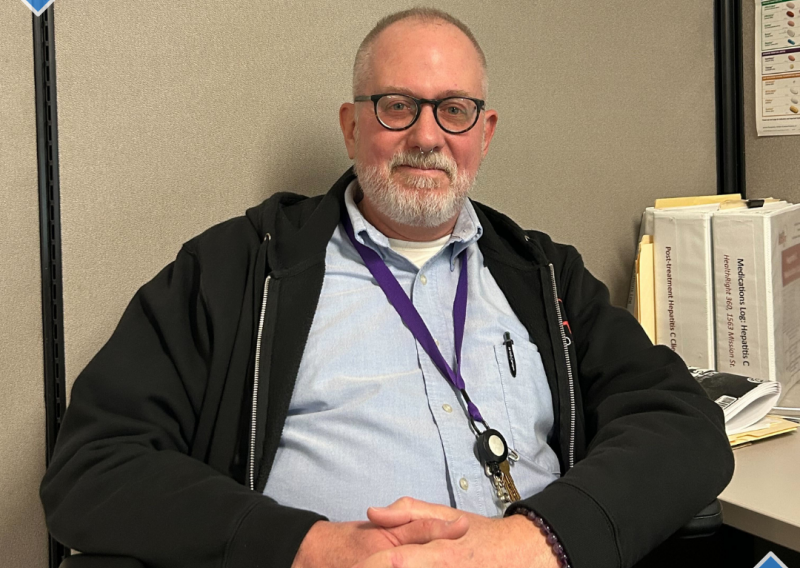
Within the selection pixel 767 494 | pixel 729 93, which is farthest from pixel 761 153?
pixel 767 494

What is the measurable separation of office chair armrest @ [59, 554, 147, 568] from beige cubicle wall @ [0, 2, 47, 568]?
41 cm

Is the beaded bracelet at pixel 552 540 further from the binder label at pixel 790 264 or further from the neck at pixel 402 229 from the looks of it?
the binder label at pixel 790 264

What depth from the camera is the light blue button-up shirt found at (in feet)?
3.59

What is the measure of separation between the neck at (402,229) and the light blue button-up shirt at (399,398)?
4 centimetres

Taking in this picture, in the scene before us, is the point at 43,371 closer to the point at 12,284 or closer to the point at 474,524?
the point at 12,284

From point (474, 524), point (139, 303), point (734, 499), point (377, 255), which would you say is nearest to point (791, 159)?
point (734, 499)

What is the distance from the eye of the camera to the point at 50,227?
4.05ft

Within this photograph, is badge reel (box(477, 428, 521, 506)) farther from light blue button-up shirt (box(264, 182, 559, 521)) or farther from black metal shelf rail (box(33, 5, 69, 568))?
black metal shelf rail (box(33, 5, 69, 568))

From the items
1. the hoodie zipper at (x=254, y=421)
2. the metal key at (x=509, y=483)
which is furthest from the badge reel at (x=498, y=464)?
the hoodie zipper at (x=254, y=421)

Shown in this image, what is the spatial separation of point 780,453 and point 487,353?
1.81 ft

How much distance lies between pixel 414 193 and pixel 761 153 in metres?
1.17

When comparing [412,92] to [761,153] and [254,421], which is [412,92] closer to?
[254,421]

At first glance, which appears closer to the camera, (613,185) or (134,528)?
(134,528)

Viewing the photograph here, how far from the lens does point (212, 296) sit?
1.14 m
